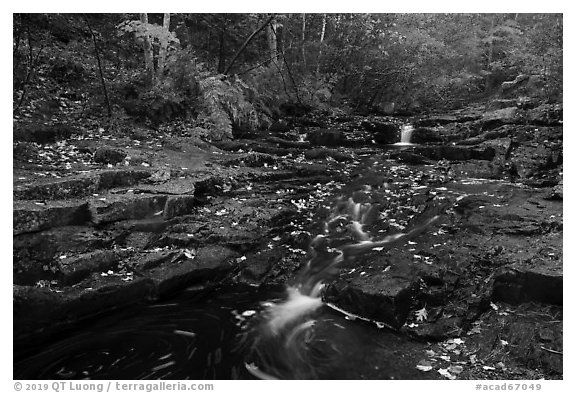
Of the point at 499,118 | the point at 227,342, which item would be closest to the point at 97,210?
the point at 227,342

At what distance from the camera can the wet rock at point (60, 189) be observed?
399cm

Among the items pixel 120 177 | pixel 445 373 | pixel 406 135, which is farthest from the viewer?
pixel 406 135

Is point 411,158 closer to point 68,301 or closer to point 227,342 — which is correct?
point 227,342

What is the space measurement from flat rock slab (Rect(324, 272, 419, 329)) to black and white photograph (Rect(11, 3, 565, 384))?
0.08 ft

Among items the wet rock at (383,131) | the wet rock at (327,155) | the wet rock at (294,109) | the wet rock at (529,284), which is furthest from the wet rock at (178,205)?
the wet rock at (383,131)

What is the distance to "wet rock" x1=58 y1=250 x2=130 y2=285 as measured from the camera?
3.70 metres

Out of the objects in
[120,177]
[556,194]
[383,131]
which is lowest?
[120,177]

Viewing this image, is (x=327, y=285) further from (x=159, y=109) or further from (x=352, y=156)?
(x=159, y=109)

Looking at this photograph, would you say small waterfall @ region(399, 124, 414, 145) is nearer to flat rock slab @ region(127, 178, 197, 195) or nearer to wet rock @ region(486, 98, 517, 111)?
wet rock @ region(486, 98, 517, 111)

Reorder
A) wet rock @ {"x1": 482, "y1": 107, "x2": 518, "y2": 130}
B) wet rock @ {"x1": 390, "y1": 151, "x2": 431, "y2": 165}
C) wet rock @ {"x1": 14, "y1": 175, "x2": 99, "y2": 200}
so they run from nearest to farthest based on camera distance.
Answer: wet rock @ {"x1": 14, "y1": 175, "x2": 99, "y2": 200}, wet rock @ {"x1": 390, "y1": 151, "x2": 431, "y2": 165}, wet rock @ {"x1": 482, "y1": 107, "x2": 518, "y2": 130}

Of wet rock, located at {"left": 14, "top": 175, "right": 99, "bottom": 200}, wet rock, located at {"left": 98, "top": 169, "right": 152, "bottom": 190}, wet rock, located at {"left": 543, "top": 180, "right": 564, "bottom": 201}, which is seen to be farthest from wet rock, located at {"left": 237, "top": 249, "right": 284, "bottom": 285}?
wet rock, located at {"left": 543, "top": 180, "right": 564, "bottom": 201}

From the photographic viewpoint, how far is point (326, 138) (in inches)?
348

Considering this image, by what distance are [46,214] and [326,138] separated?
6.30 meters

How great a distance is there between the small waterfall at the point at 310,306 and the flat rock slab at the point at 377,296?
1.10 feet
